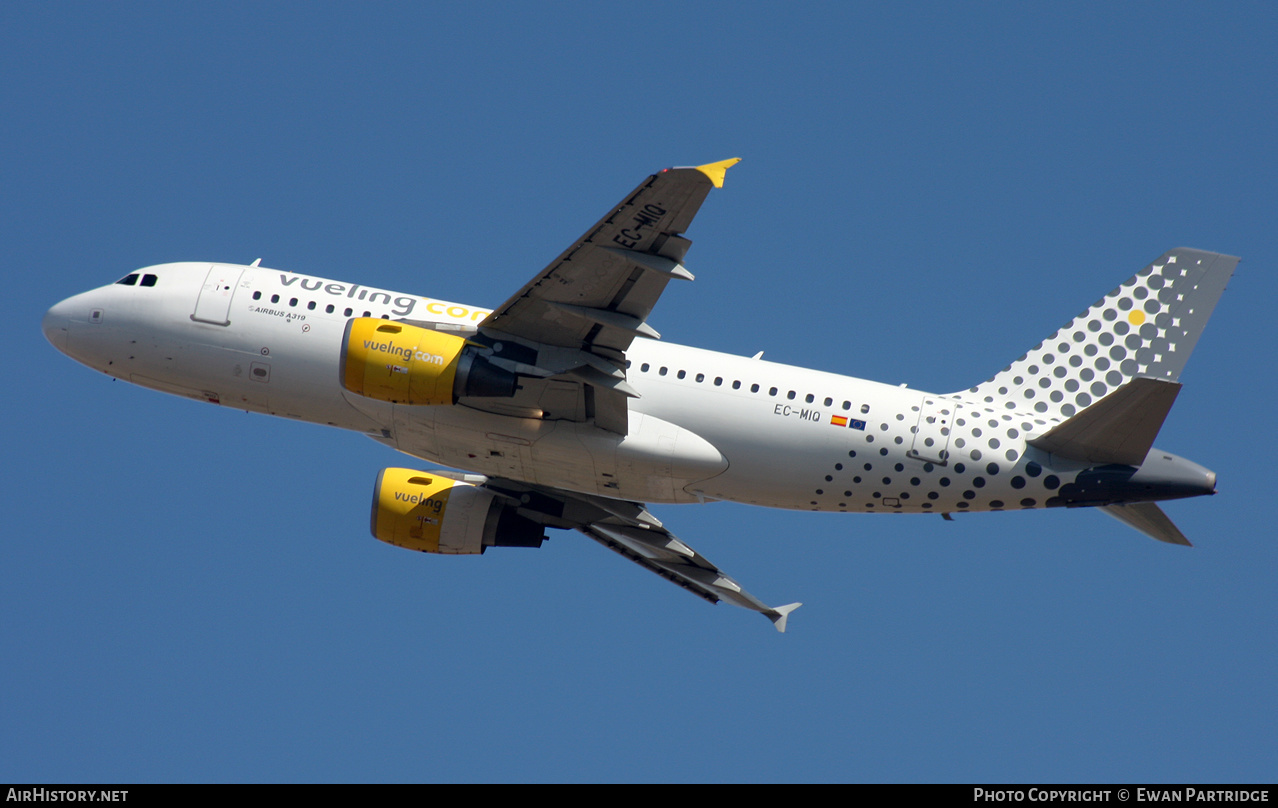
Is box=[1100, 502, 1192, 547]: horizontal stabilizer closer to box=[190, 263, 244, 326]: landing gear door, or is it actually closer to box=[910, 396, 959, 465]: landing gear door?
box=[910, 396, 959, 465]: landing gear door

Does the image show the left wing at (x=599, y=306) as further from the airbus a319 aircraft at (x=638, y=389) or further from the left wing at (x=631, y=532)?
the left wing at (x=631, y=532)

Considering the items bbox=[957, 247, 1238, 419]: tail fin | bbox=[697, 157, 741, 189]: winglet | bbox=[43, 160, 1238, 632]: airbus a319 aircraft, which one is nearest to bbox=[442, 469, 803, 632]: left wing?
bbox=[43, 160, 1238, 632]: airbus a319 aircraft

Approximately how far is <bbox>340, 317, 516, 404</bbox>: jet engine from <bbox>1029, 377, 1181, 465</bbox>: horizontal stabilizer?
1281 cm

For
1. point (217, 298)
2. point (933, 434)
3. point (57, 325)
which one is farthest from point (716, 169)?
point (57, 325)

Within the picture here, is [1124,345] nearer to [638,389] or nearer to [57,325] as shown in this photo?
[638,389]

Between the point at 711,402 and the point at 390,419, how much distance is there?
767cm

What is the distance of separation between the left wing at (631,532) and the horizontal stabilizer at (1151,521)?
938cm

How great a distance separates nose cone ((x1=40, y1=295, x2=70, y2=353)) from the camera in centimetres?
3150

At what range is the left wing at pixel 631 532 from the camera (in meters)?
34.2

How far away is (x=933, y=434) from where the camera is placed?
29.2m

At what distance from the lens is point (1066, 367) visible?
31.4m

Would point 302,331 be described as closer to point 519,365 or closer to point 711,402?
point 519,365

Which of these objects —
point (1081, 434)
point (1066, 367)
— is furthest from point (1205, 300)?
point (1081, 434)
